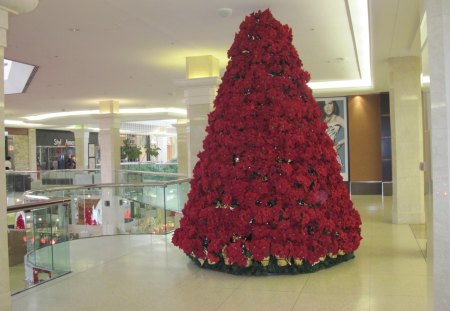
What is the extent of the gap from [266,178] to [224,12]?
2290mm

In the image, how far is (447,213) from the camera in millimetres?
3055

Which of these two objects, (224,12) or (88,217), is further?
(88,217)

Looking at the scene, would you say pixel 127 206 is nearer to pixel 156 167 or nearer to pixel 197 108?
pixel 197 108

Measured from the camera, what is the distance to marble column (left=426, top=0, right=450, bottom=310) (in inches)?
119

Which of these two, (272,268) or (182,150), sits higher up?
(182,150)

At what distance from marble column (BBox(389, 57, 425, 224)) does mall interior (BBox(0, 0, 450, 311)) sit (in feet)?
0.06

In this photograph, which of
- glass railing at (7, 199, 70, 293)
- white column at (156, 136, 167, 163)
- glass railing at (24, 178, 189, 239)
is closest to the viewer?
glass railing at (7, 199, 70, 293)

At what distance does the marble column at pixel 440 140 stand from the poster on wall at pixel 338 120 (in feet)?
38.5

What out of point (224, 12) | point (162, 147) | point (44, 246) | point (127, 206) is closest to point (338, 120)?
point (127, 206)

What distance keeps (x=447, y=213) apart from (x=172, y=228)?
6414 mm

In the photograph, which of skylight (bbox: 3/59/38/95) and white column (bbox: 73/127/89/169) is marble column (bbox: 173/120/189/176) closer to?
white column (bbox: 73/127/89/169)

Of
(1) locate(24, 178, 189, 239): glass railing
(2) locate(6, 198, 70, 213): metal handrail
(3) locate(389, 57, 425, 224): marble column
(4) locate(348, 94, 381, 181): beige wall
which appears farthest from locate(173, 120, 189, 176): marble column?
(2) locate(6, 198, 70, 213): metal handrail

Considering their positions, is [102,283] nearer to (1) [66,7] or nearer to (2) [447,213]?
(1) [66,7]

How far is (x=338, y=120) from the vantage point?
1474 cm
